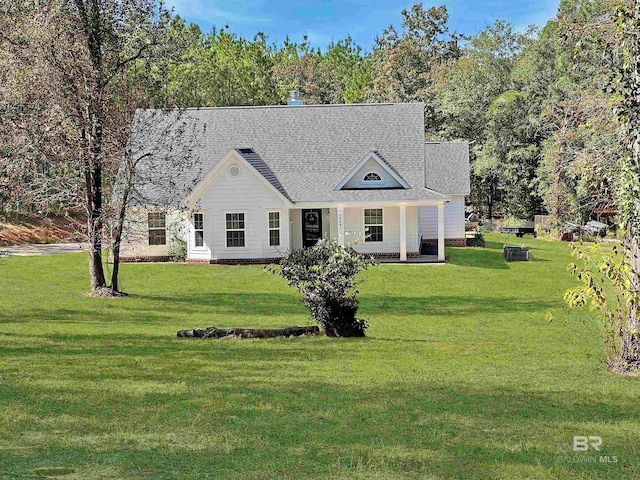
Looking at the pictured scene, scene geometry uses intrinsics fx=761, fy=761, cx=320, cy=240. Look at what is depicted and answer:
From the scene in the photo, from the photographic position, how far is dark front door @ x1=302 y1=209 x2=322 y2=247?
32.9m

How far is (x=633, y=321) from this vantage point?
1155cm

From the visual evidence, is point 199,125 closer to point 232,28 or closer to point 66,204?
point 66,204

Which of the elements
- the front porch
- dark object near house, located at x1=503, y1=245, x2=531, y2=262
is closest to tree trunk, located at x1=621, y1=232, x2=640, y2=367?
the front porch

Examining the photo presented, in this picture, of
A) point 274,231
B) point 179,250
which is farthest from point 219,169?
point 179,250

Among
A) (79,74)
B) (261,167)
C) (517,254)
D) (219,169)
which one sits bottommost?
(517,254)

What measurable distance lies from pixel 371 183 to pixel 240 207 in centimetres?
558

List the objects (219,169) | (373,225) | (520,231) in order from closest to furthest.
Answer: (219,169) < (373,225) < (520,231)

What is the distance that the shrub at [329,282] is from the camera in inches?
585

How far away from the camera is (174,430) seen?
26.6 ft

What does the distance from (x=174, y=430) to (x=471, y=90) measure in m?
51.0

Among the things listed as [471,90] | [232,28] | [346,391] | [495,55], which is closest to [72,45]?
[346,391]

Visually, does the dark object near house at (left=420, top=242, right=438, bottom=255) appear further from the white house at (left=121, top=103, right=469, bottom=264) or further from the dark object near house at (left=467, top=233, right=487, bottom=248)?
the dark object near house at (left=467, top=233, right=487, bottom=248)

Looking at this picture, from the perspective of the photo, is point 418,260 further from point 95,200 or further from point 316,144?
point 95,200

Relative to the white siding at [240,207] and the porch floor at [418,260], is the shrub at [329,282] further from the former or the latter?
the white siding at [240,207]
